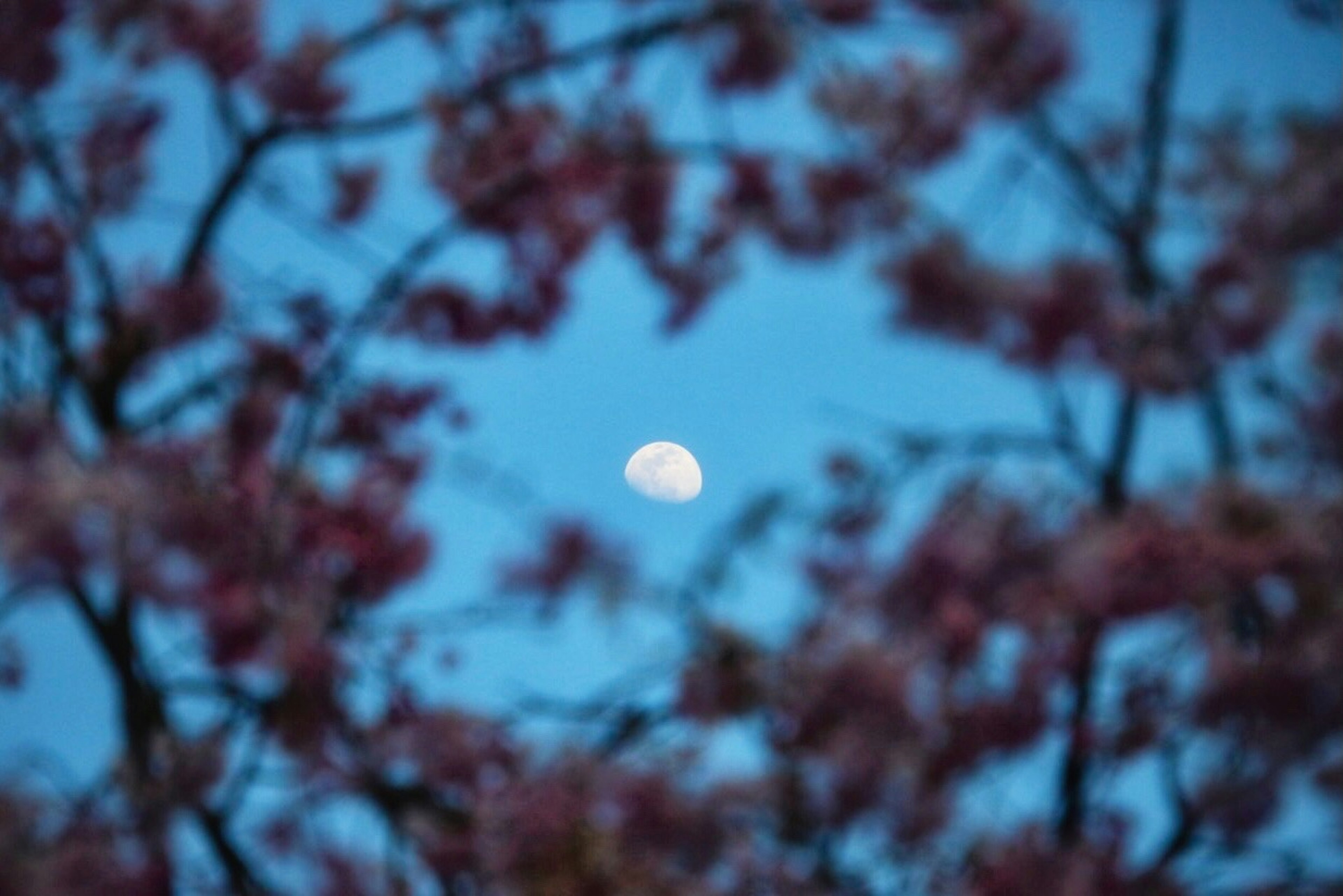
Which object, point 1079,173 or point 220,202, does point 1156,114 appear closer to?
point 1079,173

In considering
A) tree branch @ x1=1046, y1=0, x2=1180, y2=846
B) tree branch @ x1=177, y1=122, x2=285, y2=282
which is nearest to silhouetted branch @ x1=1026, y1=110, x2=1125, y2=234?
tree branch @ x1=1046, y1=0, x2=1180, y2=846

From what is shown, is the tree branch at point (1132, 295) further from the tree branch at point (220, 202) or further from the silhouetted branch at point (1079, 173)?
the tree branch at point (220, 202)

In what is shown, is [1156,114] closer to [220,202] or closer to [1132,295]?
[1132,295]

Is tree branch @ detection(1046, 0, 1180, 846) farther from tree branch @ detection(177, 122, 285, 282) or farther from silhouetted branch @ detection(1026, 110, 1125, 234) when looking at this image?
tree branch @ detection(177, 122, 285, 282)

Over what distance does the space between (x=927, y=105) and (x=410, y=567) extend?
6.94ft

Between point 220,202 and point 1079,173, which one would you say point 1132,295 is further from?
point 220,202

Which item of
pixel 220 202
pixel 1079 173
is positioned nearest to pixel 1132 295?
pixel 1079 173

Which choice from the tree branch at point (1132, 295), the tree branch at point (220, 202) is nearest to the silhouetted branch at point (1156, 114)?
the tree branch at point (1132, 295)

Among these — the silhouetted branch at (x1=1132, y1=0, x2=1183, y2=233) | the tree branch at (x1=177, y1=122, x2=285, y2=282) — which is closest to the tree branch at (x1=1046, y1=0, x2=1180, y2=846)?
the silhouetted branch at (x1=1132, y1=0, x2=1183, y2=233)

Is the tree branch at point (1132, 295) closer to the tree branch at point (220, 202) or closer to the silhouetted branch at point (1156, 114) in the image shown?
the silhouetted branch at point (1156, 114)

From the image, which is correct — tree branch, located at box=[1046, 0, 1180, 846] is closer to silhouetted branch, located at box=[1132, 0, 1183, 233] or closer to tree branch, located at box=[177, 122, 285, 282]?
silhouetted branch, located at box=[1132, 0, 1183, 233]

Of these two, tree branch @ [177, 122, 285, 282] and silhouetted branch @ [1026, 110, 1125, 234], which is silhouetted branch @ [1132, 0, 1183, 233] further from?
tree branch @ [177, 122, 285, 282]

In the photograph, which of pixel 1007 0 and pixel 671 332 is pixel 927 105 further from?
pixel 671 332

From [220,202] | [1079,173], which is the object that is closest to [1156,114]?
[1079,173]
